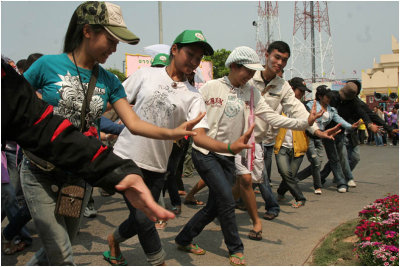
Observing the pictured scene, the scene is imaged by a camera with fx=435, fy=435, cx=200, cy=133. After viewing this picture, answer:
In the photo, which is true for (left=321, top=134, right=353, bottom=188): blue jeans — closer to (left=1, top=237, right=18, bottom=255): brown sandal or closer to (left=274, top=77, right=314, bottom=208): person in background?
(left=274, top=77, right=314, bottom=208): person in background

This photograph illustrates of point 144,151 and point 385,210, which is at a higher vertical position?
point 144,151

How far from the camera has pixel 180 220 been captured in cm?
573

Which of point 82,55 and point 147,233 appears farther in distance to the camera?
point 147,233

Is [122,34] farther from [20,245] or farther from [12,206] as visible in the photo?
[20,245]

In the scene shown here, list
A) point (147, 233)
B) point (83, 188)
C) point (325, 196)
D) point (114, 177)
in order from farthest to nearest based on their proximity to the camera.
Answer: point (325, 196), point (147, 233), point (83, 188), point (114, 177)

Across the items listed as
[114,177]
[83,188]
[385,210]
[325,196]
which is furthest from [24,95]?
[325,196]

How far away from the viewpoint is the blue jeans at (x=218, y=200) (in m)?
4.00

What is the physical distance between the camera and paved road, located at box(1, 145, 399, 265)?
427 centimetres

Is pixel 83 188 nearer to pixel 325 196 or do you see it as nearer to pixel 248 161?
pixel 248 161

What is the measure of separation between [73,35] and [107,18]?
0.32 m

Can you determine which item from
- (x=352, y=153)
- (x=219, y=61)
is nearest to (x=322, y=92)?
(x=352, y=153)

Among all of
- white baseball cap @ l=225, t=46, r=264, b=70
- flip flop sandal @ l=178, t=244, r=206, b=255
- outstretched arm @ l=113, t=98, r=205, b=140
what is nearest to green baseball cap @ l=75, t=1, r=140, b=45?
outstretched arm @ l=113, t=98, r=205, b=140

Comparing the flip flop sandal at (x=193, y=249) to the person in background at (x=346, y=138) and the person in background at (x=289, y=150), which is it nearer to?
the person in background at (x=289, y=150)

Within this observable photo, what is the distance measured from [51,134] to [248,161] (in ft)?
10.5
